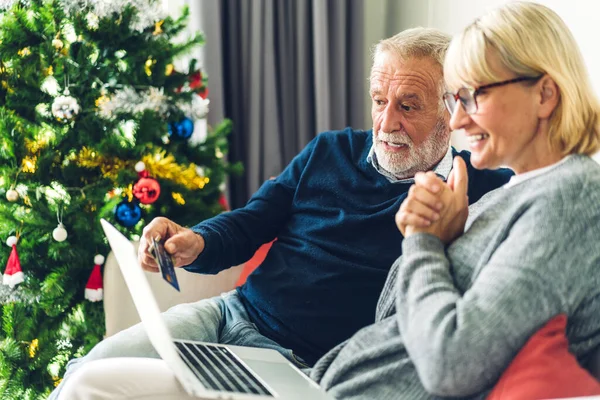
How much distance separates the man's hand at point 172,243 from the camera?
4.79 ft

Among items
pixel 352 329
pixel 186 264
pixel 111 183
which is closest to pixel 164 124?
pixel 111 183

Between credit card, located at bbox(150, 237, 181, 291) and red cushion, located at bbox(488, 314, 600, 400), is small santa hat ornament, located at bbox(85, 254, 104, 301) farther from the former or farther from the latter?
red cushion, located at bbox(488, 314, 600, 400)

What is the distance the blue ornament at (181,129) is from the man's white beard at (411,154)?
2.56 feet

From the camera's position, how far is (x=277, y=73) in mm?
3027

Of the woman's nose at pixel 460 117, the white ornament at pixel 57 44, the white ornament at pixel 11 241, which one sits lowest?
the white ornament at pixel 11 241

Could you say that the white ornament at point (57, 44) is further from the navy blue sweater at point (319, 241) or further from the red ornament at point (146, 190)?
the navy blue sweater at point (319, 241)

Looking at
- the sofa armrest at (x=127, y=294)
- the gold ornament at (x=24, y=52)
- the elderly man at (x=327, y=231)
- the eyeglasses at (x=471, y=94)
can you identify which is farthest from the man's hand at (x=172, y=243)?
the gold ornament at (x=24, y=52)

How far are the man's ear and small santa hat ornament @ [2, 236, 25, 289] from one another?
1524mm

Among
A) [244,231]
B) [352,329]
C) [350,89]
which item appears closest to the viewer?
[352,329]

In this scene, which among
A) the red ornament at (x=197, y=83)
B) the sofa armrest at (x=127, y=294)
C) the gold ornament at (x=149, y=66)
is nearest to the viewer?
→ the sofa armrest at (x=127, y=294)

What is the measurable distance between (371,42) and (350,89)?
0.93 ft

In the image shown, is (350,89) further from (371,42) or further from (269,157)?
(269,157)

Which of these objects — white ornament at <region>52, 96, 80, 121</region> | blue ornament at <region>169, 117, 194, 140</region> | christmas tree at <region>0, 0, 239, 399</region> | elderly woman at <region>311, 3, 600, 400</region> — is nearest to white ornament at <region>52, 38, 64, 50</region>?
christmas tree at <region>0, 0, 239, 399</region>

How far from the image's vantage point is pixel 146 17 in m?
2.14
